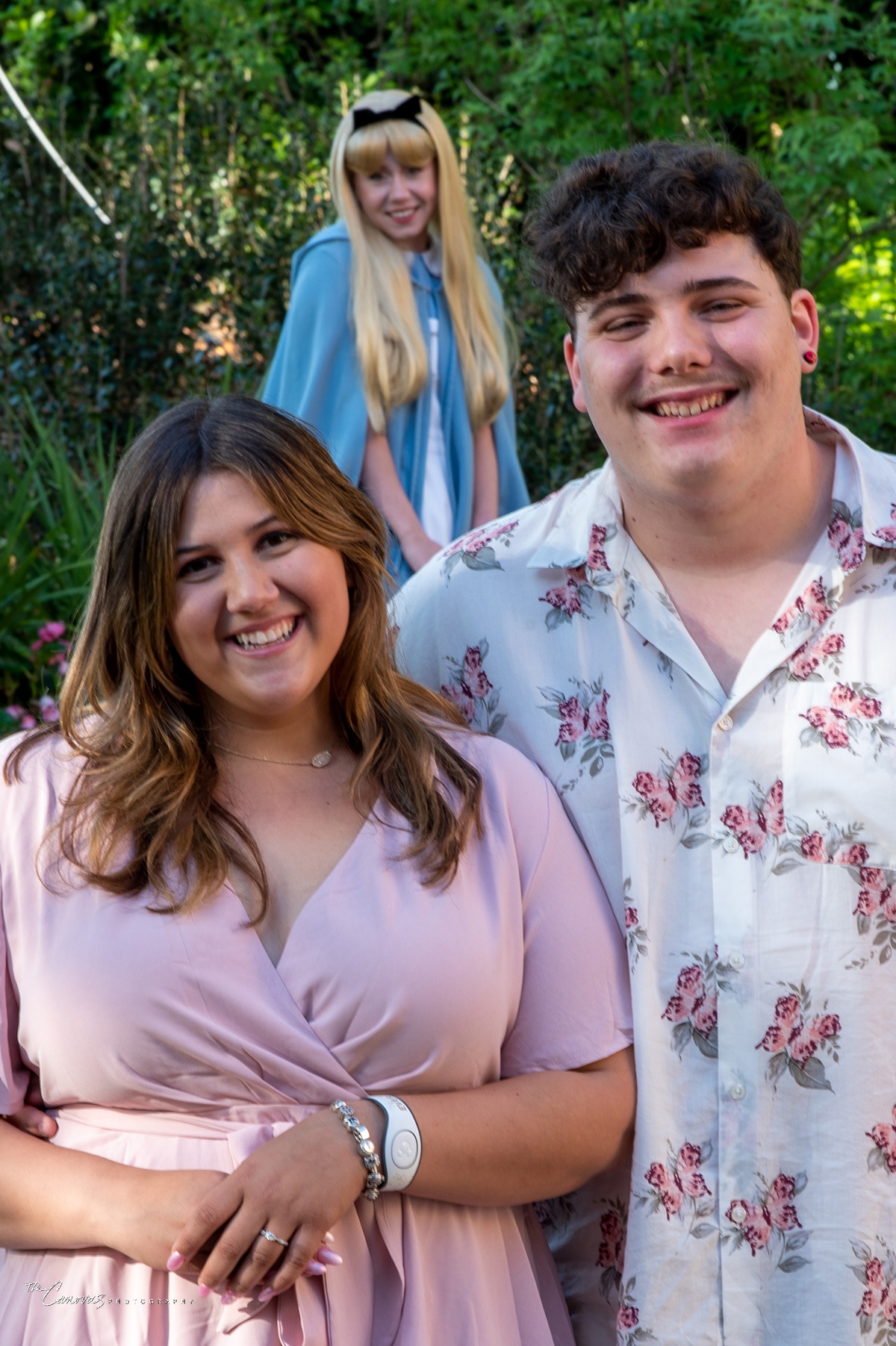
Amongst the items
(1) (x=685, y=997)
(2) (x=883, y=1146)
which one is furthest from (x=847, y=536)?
(2) (x=883, y=1146)

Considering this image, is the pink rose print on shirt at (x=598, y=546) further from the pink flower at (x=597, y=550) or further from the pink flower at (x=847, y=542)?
the pink flower at (x=847, y=542)

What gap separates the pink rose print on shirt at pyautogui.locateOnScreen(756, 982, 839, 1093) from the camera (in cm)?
208

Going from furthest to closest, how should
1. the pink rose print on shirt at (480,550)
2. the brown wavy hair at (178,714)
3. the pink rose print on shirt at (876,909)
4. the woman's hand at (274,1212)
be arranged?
the pink rose print on shirt at (480,550) → the pink rose print on shirt at (876,909) → the brown wavy hair at (178,714) → the woman's hand at (274,1212)

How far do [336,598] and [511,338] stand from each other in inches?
124

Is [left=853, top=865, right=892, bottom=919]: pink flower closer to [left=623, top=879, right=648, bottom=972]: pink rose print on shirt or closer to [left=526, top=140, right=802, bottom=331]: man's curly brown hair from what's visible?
[left=623, top=879, right=648, bottom=972]: pink rose print on shirt

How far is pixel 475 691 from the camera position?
2406 millimetres

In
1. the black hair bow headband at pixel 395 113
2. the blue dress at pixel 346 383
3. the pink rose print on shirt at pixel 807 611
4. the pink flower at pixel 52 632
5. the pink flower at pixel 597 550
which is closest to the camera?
the pink rose print on shirt at pixel 807 611

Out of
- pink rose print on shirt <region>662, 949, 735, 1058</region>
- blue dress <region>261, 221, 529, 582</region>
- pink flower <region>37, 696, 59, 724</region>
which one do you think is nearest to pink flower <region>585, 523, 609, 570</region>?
pink rose print on shirt <region>662, 949, 735, 1058</region>

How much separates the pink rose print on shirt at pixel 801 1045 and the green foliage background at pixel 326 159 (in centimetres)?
353

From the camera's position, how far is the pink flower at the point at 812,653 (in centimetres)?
219

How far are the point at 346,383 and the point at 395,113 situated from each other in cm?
91

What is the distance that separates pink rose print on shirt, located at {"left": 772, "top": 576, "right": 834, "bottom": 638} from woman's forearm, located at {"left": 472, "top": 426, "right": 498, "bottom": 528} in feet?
7.17

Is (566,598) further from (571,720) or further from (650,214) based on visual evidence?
(650,214)

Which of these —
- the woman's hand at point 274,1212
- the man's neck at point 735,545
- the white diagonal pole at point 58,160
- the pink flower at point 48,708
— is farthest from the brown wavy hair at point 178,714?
the white diagonal pole at point 58,160
